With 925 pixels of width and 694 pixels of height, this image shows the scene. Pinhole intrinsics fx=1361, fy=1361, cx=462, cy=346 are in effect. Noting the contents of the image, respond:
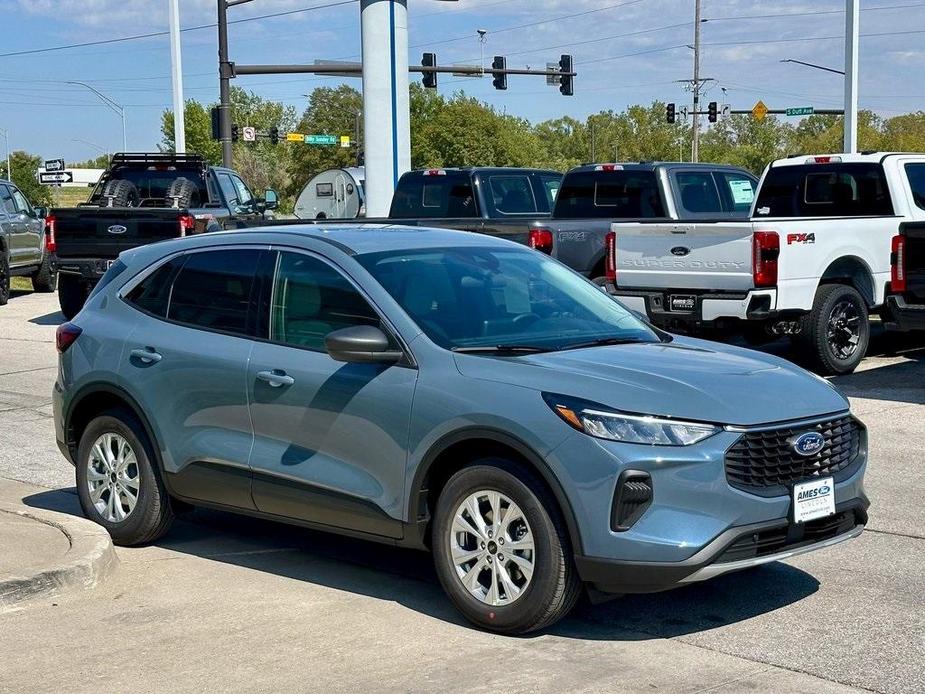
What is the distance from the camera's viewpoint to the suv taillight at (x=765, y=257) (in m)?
12.5

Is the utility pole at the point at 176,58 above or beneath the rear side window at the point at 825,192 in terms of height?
above

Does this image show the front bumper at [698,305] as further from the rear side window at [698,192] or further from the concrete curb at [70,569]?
the concrete curb at [70,569]

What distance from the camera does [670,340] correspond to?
6.76 m

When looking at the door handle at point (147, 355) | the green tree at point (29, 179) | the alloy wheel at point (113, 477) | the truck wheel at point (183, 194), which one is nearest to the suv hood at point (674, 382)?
the door handle at point (147, 355)

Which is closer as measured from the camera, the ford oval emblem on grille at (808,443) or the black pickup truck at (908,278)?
the ford oval emblem on grille at (808,443)

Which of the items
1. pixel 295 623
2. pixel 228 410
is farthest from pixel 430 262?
pixel 295 623

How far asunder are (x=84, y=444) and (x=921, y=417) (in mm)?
6794

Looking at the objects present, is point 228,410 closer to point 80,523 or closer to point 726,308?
point 80,523

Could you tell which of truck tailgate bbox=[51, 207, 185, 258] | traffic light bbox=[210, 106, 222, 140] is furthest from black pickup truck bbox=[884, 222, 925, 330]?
traffic light bbox=[210, 106, 222, 140]

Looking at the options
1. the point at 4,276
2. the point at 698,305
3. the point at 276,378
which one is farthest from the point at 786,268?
the point at 4,276

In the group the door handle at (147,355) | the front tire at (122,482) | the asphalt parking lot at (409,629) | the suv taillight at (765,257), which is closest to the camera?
the asphalt parking lot at (409,629)

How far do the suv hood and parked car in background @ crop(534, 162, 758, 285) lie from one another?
10015 mm

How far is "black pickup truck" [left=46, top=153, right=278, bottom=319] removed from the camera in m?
18.6

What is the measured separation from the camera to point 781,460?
555cm
